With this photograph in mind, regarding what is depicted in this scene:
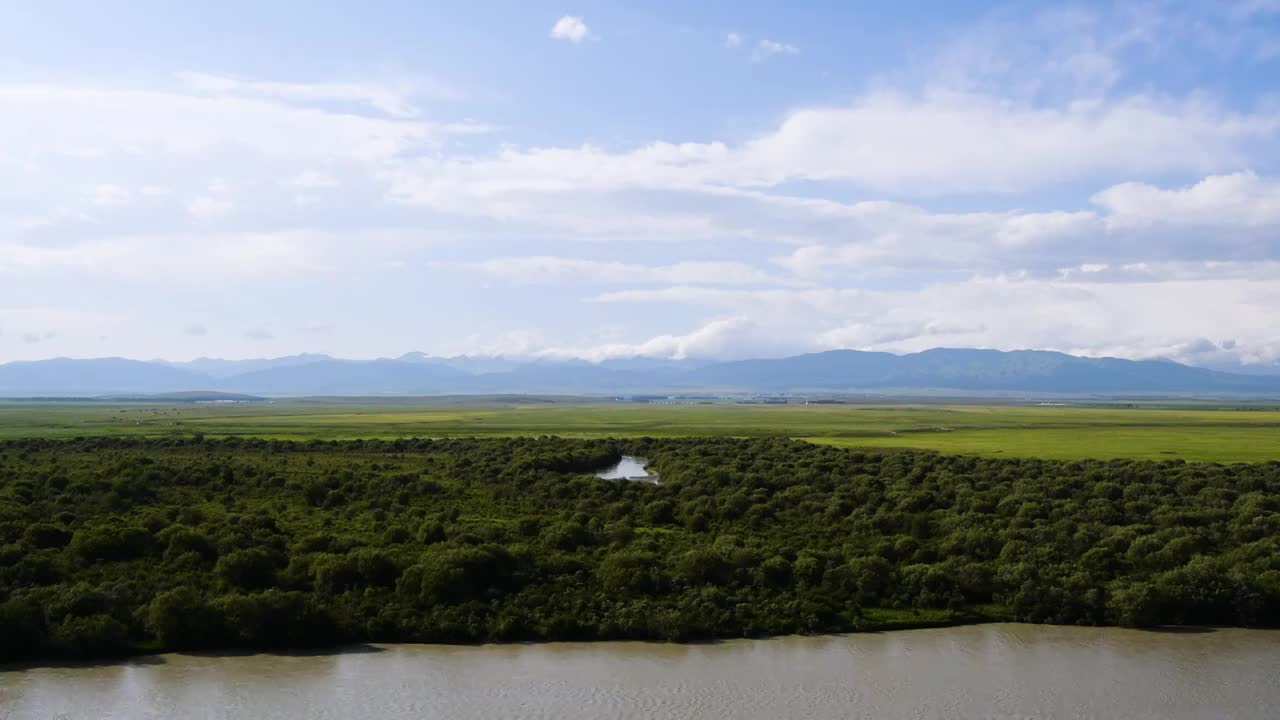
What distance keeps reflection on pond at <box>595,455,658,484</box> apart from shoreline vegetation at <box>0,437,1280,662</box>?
12771 millimetres

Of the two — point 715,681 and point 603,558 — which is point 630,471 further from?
point 715,681

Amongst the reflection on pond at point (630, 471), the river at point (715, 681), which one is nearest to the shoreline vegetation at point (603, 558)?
the river at point (715, 681)

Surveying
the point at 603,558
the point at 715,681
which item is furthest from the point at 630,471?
the point at 715,681

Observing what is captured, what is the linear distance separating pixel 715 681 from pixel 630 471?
44150 millimetres

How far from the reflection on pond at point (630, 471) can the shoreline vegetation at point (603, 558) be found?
12.8 meters

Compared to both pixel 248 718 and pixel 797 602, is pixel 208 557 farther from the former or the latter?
pixel 797 602

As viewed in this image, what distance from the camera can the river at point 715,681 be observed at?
64.2ft

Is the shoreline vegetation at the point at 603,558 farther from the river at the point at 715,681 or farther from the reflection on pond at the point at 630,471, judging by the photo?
the reflection on pond at the point at 630,471

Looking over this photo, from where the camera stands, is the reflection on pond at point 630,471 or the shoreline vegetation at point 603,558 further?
the reflection on pond at point 630,471

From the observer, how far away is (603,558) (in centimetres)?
2953

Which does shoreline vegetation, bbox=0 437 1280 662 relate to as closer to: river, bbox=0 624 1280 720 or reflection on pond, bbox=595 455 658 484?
river, bbox=0 624 1280 720

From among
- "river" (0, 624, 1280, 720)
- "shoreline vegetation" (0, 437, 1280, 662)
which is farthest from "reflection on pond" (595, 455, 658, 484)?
"river" (0, 624, 1280, 720)

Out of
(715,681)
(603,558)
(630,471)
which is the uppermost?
(603,558)

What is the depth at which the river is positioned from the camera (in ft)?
64.2
